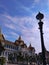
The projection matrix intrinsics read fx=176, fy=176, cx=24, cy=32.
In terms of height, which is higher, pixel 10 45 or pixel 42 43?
pixel 10 45

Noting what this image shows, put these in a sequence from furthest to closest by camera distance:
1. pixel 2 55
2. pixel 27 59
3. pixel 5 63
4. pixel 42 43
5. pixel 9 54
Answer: pixel 27 59, pixel 9 54, pixel 2 55, pixel 5 63, pixel 42 43

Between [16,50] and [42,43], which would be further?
[16,50]

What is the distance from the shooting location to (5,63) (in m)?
68.9

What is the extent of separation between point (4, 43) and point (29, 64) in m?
16.4

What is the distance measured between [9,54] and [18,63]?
665 centimetres

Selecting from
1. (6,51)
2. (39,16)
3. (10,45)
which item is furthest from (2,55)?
(39,16)

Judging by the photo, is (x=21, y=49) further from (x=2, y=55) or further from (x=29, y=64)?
(x=2, y=55)

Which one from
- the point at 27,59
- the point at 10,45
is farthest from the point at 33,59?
the point at 10,45

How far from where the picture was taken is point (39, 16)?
541 inches

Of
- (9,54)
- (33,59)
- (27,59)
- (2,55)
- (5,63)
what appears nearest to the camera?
(5,63)

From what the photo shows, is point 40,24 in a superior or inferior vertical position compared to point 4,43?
inferior

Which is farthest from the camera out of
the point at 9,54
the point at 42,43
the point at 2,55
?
the point at 9,54

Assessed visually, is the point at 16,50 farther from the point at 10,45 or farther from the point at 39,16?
the point at 39,16

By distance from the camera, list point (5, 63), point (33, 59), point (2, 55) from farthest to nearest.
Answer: point (33, 59), point (2, 55), point (5, 63)
